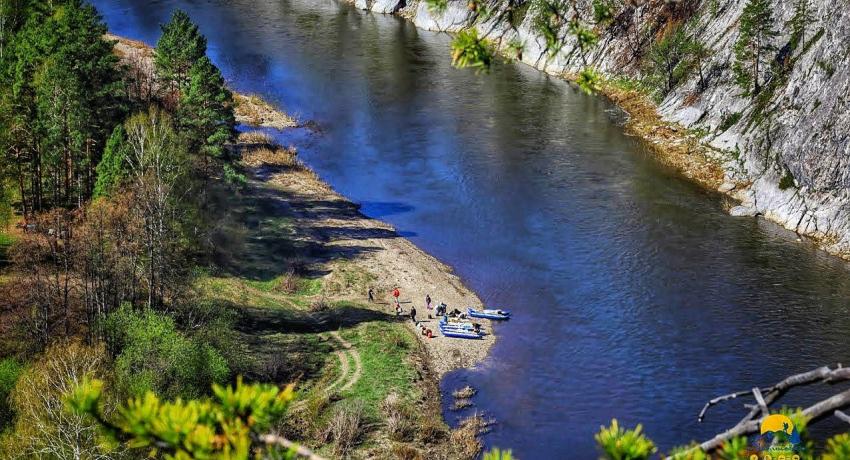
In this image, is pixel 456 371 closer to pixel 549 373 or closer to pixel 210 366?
pixel 549 373

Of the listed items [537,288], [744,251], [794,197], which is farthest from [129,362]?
[794,197]

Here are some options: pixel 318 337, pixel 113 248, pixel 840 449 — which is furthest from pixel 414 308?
pixel 840 449

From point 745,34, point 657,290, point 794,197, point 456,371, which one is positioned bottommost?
point 456,371

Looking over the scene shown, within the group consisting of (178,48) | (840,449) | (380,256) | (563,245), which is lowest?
(380,256)

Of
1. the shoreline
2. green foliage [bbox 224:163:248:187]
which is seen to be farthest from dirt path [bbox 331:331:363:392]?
green foliage [bbox 224:163:248:187]

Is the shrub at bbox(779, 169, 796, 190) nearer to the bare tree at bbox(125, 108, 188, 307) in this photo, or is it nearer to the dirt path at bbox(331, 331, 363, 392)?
the dirt path at bbox(331, 331, 363, 392)

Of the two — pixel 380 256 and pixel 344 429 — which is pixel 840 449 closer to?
pixel 344 429
